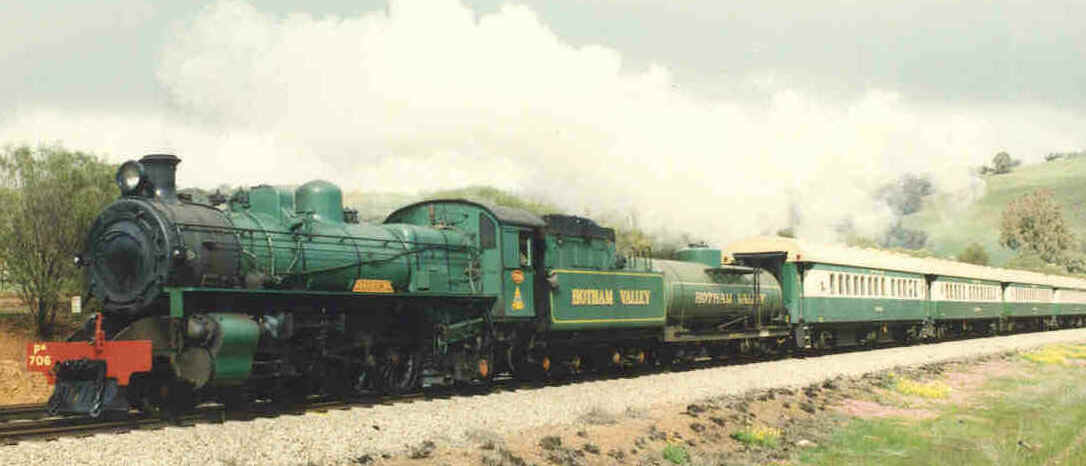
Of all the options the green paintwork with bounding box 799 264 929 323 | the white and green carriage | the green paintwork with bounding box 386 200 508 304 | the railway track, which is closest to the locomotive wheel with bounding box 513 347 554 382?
the railway track

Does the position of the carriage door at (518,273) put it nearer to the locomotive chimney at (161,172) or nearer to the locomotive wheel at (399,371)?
the locomotive wheel at (399,371)

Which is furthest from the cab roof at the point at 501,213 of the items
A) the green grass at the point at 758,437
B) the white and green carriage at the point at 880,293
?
the white and green carriage at the point at 880,293

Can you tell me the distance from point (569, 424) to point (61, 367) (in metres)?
6.77

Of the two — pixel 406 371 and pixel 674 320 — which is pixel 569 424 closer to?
pixel 406 371

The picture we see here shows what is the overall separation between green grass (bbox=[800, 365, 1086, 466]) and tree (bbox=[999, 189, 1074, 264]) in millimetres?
125284

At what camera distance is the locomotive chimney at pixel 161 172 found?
45.9 ft

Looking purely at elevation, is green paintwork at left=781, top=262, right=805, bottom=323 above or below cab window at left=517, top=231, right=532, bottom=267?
below

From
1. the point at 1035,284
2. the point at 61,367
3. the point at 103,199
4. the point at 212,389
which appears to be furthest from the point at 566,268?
the point at 1035,284

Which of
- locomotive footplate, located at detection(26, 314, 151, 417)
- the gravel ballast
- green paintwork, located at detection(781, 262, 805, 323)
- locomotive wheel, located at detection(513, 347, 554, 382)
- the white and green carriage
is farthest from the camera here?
the white and green carriage

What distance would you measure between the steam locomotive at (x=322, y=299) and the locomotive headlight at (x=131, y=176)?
3 cm

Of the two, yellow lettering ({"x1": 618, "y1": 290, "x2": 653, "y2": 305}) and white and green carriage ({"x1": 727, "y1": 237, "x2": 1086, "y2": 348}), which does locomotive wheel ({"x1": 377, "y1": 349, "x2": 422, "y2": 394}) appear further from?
white and green carriage ({"x1": 727, "y1": 237, "x2": 1086, "y2": 348})

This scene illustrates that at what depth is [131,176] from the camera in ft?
45.9

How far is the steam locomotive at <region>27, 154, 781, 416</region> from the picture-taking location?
1287 centimetres

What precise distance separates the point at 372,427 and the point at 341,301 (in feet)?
10.3
